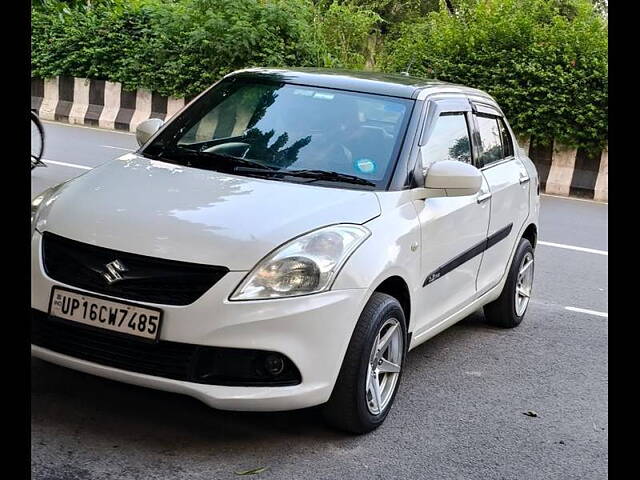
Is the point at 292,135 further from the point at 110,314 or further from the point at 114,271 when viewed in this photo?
the point at 110,314

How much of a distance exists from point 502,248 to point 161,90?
1495cm

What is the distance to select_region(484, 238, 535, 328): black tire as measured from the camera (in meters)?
6.70

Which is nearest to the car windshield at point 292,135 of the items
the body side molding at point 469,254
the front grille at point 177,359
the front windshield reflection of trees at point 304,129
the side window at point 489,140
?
the front windshield reflection of trees at point 304,129

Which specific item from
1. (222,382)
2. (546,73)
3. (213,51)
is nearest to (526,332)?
(222,382)

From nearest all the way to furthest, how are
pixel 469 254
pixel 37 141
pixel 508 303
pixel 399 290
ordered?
pixel 399 290 < pixel 469 254 < pixel 508 303 < pixel 37 141

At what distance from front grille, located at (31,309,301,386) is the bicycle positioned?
26.5 feet

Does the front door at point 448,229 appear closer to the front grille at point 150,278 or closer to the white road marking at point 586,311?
the front grille at point 150,278

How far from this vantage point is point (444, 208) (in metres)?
5.17

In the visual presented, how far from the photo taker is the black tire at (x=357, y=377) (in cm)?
421

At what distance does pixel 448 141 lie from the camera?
560 cm

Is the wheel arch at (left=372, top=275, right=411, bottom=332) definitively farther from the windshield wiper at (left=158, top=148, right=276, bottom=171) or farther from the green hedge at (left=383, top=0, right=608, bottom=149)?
the green hedge at (left=383, top=0, right=608, bottom=149)

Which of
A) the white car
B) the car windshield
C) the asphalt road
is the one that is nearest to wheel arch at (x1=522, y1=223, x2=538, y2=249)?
the asphalt road

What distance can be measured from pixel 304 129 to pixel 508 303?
2398mm

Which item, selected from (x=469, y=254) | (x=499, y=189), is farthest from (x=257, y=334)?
(x=499, y=189)
